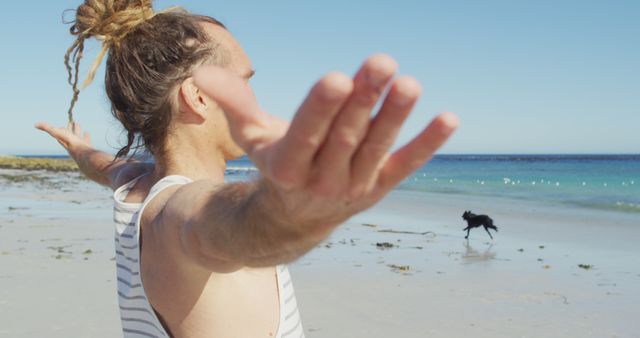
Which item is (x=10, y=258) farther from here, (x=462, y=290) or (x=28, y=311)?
(x=462, y=290)

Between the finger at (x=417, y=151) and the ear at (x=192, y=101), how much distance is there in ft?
4.11

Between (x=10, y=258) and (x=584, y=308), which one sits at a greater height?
(x=584, y=308)

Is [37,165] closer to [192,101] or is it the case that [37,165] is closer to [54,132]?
[54,132]

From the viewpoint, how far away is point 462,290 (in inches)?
284

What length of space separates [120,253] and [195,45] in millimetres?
753

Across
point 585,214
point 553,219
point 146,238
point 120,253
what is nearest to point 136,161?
point 120,253

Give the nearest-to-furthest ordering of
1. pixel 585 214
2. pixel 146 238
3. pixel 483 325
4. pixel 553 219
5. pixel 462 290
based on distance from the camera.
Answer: pixel 146 238 < pixel 483 325 < pixel 462 290 < pixel 553 219 < pixel 585 214

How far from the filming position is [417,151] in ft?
3.19

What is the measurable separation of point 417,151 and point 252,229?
0.38 m

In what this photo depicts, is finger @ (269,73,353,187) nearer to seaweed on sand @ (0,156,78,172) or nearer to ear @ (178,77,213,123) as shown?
ear @ (178,77,213,123)

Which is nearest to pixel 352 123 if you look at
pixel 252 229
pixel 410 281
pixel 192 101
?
pixel 252 229

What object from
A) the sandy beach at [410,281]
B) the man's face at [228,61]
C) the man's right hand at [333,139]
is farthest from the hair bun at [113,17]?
the sandy beach at [410,281]

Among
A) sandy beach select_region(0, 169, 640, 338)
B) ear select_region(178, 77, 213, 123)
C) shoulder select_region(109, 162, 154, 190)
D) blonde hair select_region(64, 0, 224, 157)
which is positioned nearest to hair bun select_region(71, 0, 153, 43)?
blonde hair select_region(64, 0, 224, 157)

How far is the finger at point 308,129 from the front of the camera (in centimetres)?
82
